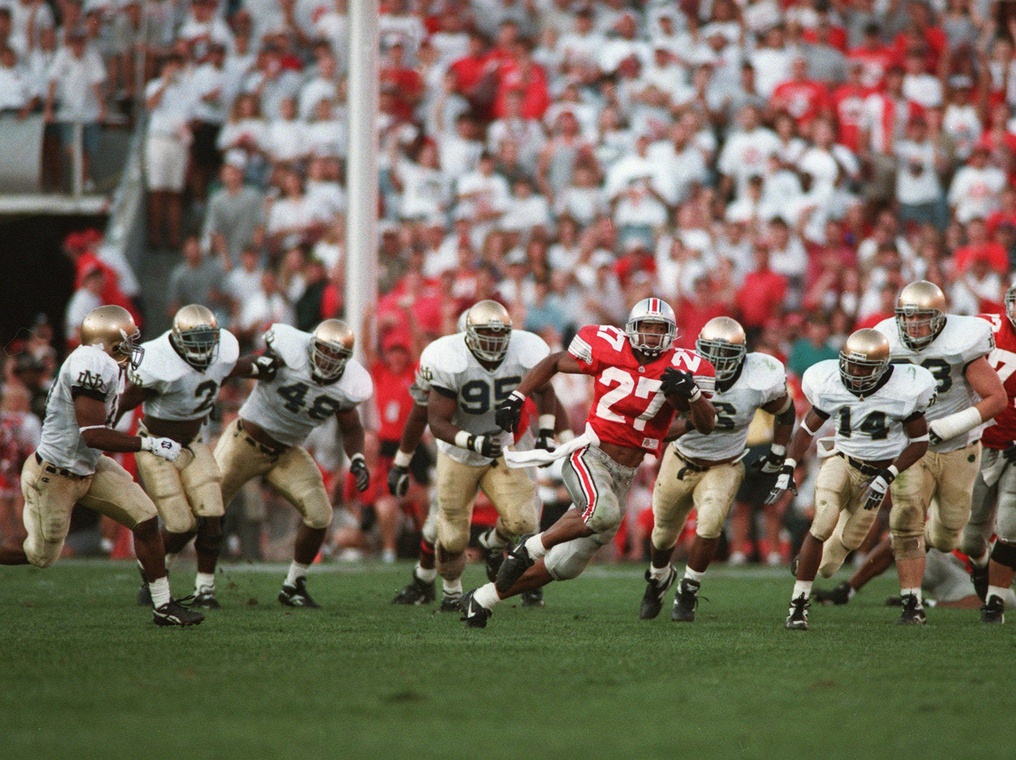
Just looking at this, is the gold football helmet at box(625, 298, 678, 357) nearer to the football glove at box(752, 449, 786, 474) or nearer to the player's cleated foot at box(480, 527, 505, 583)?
the football glove at box(752, 449, 786, 474)

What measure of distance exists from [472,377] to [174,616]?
210 centimetres

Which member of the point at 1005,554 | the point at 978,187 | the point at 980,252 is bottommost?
the point at 1005,554

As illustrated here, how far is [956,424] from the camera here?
723 centimetres

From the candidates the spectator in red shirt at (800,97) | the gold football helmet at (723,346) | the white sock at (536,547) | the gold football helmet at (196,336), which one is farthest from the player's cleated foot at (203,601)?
the spectator in red shirt at (800,97)

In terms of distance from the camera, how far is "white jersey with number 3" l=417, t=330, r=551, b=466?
7.62 meters

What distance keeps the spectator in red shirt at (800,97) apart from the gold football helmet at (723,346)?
678cm

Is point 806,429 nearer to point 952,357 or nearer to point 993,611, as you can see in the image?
point 952,357

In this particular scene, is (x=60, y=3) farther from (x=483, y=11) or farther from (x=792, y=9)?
(x=792, y=9)

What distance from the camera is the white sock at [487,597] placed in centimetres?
666

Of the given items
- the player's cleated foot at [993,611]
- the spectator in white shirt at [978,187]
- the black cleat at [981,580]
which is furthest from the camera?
the spectator in white shirt at [978,187]

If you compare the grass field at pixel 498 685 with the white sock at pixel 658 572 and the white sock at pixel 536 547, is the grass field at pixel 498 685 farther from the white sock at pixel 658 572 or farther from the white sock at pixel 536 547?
the white sock at pixel 536 547

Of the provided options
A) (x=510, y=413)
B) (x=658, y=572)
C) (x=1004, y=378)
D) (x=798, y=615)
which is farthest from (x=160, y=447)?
(x=1004, y=378)

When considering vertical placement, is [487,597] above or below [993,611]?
above

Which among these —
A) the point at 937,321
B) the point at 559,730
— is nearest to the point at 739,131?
the point at 937,321
